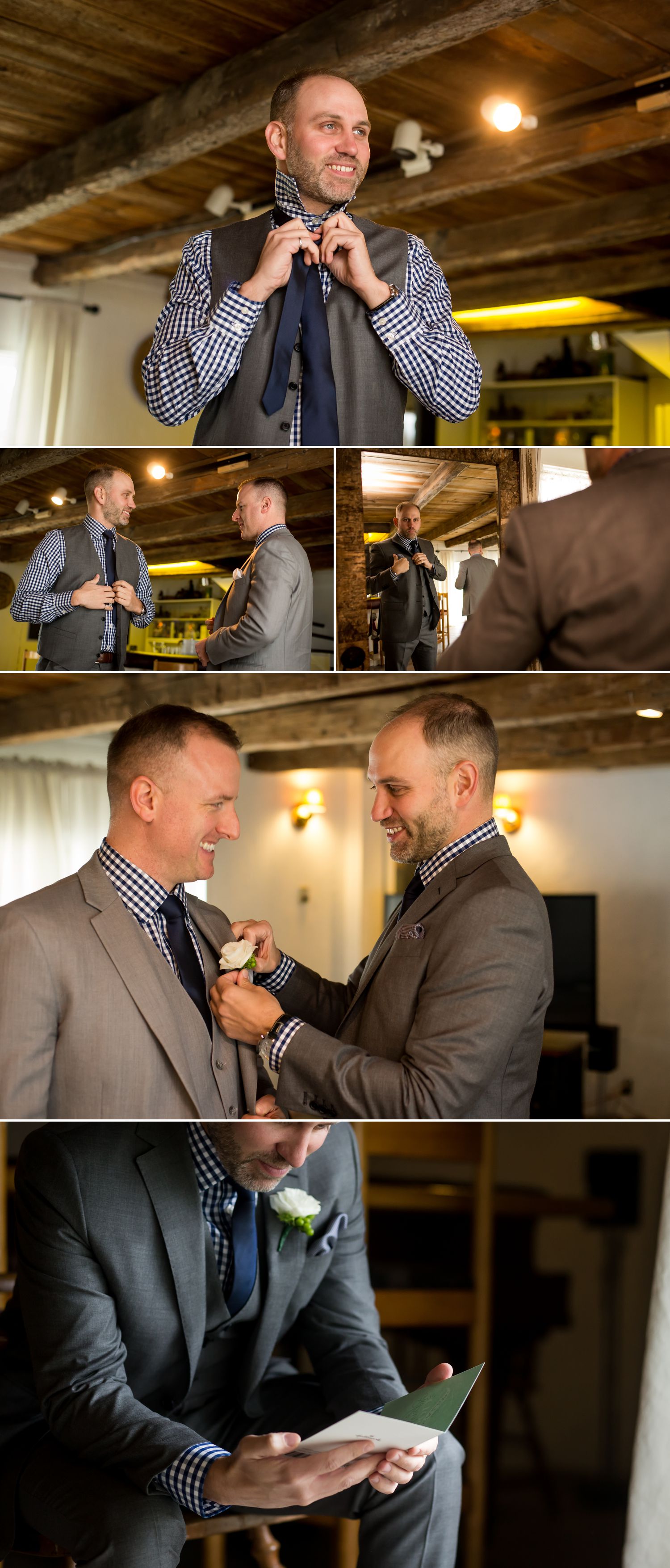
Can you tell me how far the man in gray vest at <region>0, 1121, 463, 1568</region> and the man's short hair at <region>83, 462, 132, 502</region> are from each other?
820mm

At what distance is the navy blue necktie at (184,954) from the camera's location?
1.46m

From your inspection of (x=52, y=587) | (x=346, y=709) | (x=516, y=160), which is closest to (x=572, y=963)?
(x=346, y=709)

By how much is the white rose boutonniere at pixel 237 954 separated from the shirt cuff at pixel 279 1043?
0.09 metres

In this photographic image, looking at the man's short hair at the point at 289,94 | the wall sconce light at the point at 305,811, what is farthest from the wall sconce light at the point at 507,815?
the man's short hair at the point at 289,94

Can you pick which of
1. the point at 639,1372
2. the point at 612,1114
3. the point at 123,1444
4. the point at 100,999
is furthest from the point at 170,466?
the point at 639,1372

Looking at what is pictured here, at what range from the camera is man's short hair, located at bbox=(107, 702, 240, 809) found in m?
1.48

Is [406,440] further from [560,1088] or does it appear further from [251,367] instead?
[560,1088]

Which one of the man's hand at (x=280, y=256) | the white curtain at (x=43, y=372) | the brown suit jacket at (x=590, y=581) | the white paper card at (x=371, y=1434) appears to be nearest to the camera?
Answer: the brown suit jacket at (x=590, y=581)

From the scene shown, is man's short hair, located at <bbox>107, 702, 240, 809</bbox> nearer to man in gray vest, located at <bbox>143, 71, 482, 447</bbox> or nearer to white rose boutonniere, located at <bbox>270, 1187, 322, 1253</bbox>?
man in gray vest, located at <bbox>143, 71, 482, 447</bbox>

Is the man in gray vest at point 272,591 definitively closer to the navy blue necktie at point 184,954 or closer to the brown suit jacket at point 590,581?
the brown suit jacket at point 590,581

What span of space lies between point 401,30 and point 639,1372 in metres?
2.93

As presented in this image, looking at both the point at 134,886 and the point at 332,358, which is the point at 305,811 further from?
the point at 332,358

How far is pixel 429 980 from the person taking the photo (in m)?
1.44

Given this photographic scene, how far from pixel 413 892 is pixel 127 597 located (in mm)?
505
